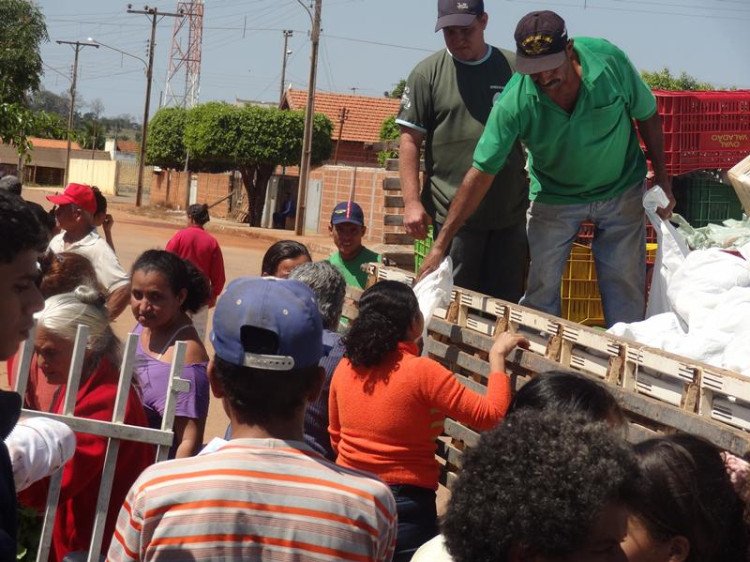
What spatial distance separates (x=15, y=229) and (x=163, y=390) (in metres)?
2.25

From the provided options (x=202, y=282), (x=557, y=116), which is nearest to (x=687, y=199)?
(x=557, y=116)

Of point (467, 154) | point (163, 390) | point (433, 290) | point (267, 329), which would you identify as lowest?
point (163, 390)

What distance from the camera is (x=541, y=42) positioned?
4.99 m

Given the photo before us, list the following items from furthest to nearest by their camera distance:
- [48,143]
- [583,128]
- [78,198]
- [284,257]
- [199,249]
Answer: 1. [48,143]
2. [199,249]
3. [78,198]
4. [284,257]
5. [583,128]

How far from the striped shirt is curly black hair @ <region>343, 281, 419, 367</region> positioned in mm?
1722

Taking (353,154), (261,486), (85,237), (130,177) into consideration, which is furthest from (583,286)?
(130,177)

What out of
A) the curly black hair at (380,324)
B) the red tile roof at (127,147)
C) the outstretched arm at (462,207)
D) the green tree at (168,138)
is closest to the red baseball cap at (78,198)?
the outstretched arm at (462,207)

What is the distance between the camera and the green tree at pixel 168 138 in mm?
61572

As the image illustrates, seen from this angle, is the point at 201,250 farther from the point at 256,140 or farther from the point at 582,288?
the point at 256,140

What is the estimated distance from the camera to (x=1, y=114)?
623 inches

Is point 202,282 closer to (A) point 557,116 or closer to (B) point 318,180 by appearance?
(A) point 557,116

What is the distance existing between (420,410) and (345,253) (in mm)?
2896

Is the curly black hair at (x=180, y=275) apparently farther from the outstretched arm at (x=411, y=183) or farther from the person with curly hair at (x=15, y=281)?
the person with curly hair at (x=15, y=281)

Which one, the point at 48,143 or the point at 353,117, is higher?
the point at 353,117
